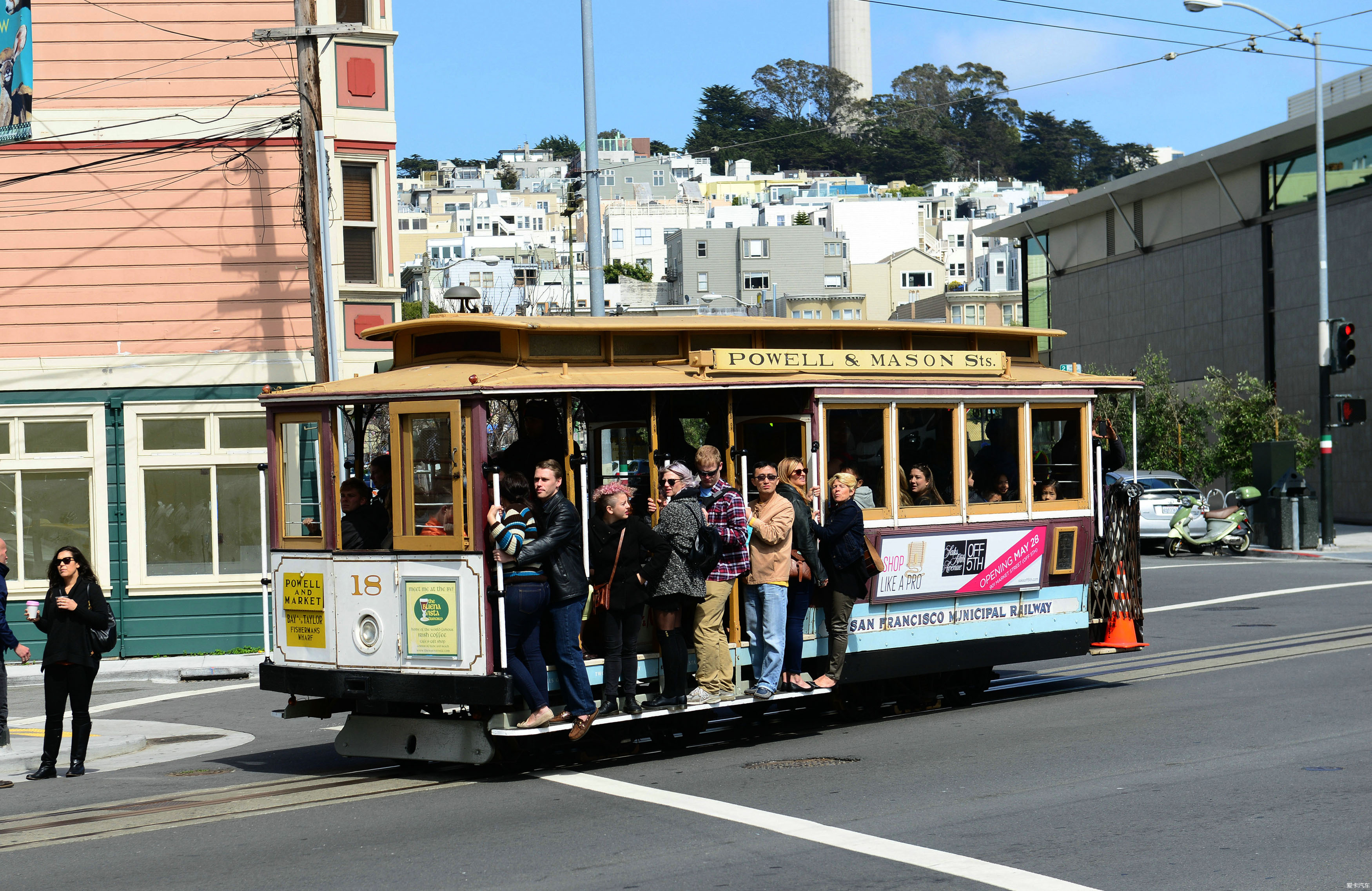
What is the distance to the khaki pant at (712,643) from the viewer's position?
10422 mm

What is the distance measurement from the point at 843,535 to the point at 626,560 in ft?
6.14

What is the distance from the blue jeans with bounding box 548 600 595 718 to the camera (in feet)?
31.8

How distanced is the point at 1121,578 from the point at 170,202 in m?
13.0

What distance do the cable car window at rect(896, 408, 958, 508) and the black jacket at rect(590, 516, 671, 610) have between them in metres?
2.47

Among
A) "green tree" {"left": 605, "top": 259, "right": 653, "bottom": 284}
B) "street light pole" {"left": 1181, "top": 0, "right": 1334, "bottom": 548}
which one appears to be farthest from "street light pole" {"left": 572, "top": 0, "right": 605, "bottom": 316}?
"green tree" {"left": 605, "top": 259, "right": 653, "bottom": 284}

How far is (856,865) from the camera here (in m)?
6.98

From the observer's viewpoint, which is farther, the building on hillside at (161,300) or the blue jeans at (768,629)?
the building on hillside at (161,300)

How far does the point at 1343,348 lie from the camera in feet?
90.4

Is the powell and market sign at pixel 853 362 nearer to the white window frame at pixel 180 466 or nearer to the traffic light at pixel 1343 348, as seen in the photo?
the white window frame at pixel 180 466

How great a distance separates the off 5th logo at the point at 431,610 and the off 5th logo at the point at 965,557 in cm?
432

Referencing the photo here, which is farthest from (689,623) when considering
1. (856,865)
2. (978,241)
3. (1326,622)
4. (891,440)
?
(978,241)

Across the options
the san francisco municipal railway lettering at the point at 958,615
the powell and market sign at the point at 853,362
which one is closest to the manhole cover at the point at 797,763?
the san francisco municipal railway lettering at the point at 958,615

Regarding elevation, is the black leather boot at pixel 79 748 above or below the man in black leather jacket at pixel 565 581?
below

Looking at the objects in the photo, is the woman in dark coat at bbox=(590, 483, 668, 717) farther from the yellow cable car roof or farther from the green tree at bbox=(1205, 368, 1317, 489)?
the green tree at bbox=(1205, 368, 1317, 489)
